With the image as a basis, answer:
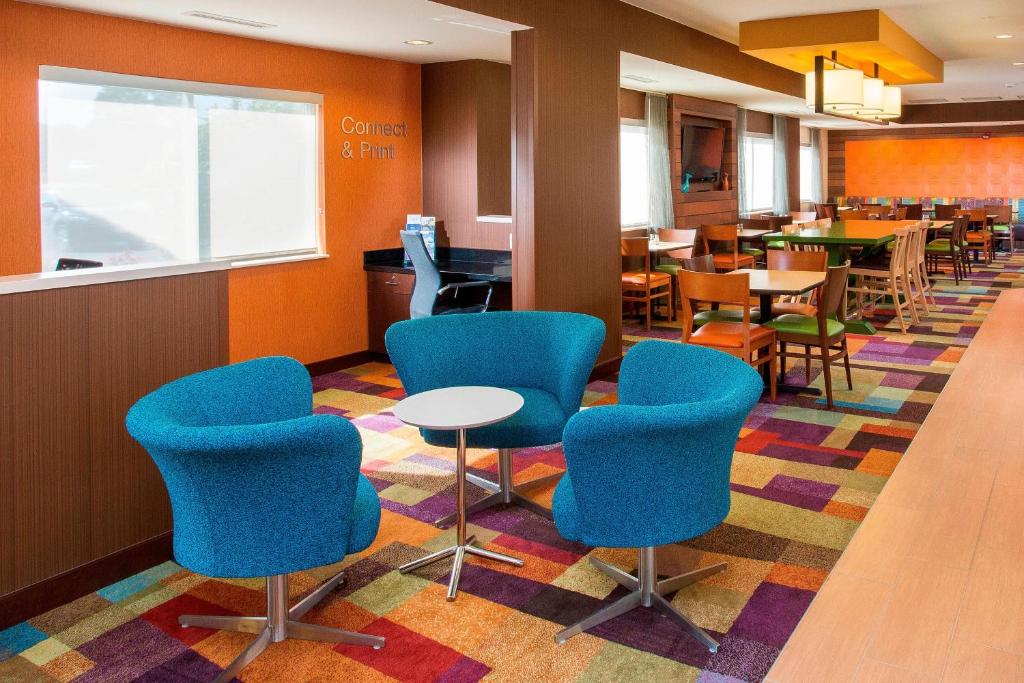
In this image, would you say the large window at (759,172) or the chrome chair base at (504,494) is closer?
the chrome chair base at (504,494)

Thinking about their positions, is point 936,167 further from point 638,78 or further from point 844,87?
point 638,78

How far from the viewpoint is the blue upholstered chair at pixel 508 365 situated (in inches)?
153

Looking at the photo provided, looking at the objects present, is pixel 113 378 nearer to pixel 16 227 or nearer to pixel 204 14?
pixel 16 227

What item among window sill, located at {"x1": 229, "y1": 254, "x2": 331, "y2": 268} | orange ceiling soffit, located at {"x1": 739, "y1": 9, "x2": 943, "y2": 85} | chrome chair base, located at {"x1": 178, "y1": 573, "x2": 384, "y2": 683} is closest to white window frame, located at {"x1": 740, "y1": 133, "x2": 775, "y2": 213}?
orange ceiling soffit, located at {"x1": 739, "y1": 9, "x2": 943, "y2": 85}

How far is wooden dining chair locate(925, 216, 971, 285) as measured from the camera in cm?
1249

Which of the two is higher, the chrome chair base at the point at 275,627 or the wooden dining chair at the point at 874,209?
the wooden dining chair at the point at 874,209

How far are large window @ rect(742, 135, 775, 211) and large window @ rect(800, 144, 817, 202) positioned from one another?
104 inches

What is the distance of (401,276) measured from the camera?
7.39 metres

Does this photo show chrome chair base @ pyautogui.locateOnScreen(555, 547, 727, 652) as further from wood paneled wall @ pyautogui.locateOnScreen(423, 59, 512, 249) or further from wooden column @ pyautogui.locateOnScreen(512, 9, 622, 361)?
wood paneled wall @ pyautogui.locateOnScreen(423, 59, 512, 249)

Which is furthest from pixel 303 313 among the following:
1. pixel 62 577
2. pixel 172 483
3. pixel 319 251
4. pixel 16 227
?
pixel 172 483

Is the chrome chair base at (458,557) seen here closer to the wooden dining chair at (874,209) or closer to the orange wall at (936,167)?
the wooden dining chair at (874,209)

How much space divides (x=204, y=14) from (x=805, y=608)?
464cm

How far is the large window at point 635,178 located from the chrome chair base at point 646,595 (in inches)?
293

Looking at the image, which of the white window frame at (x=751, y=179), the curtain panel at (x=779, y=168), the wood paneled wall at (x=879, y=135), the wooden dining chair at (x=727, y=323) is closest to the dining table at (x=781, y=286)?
the wooden dining chair at (x=727, y=323)
